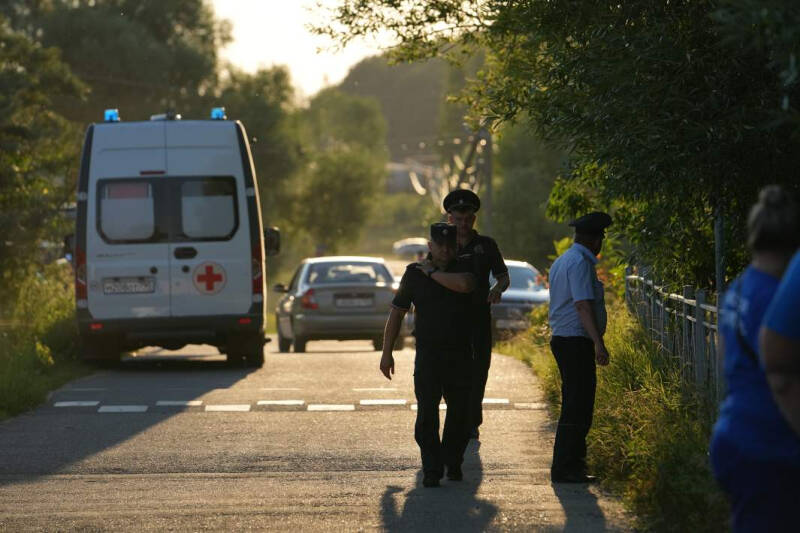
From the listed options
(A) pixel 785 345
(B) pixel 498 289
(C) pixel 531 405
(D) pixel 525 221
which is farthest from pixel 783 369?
(D) pixel 525 221

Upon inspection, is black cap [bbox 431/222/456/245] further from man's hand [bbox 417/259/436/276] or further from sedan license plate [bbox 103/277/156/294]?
sedan license plate [bbox 103/277/156/294]

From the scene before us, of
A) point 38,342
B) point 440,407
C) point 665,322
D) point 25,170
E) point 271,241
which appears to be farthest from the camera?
point 25,170

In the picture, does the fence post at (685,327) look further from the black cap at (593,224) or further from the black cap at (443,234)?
the black cap at (443,234)

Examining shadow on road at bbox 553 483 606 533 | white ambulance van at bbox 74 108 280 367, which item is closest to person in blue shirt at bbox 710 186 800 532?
shadow on road at bbox 553 483 606 533

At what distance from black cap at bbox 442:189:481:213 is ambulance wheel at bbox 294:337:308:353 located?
12711 millimetres

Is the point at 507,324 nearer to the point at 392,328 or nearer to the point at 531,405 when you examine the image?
the point at 531,405

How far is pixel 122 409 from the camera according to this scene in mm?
13570

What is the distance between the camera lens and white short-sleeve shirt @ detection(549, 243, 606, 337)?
29.5 ft

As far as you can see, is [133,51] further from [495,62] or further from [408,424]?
[408,424]

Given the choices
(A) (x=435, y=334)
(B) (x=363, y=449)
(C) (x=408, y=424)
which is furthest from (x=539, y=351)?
(A) (x=435, y=334)

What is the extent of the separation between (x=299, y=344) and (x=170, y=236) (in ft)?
20.1

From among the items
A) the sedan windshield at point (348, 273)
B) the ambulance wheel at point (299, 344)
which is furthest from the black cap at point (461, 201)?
the ambulance wheel at point (299, 344)

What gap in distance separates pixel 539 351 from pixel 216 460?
7.15 meters

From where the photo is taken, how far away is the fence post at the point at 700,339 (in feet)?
32.2
